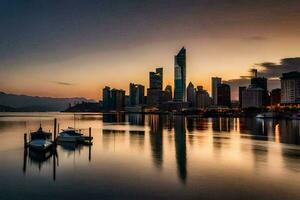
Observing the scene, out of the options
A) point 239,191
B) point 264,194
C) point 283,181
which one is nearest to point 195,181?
point 239,191

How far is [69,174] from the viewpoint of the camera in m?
33.1

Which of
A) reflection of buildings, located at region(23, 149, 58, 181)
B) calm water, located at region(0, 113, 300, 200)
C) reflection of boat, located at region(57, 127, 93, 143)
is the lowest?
calm water, located at region(0, 113, 300, 200)

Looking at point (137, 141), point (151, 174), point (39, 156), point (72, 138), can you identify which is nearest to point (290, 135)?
point (137, 141)

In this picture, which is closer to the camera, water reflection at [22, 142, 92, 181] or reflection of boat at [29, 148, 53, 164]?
water reflection at [22, 142, 92, 181]

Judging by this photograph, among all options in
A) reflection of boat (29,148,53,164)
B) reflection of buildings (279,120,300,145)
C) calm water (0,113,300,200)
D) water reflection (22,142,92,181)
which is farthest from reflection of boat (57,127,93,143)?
reflection of buildings (279,120,300,145)

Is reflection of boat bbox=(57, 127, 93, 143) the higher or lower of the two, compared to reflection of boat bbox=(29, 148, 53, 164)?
higher

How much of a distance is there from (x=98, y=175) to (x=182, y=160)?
45.6ft

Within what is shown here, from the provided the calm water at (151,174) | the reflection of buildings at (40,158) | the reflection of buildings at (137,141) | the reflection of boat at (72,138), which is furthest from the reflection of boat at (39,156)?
the reflection of buildings at (137,141)

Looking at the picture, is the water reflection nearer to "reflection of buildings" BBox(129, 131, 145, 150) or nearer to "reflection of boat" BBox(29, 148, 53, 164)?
"reflection of boat" BBox(29, 148, 53, 164)

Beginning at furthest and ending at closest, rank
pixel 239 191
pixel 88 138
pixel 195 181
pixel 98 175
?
pixel 88 138, pixel 98 175, pixel 195 181, pixel 239 191

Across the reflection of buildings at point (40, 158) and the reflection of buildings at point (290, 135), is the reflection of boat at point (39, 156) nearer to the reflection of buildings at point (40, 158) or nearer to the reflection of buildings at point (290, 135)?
the reflection of buildings at point (40, 158)

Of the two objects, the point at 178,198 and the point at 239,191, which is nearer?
the point at 178,198

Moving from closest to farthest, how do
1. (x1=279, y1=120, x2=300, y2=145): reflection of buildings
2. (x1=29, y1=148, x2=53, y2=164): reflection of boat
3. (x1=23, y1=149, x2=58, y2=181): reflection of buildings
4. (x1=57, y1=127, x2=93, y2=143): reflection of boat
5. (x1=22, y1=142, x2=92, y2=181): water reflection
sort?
(x1=22, y1=142, x2=92, y2=181): water reflection → (x1=23, y1=149, x2=58, y2=181): reflection of buildings → (x1=29, y1=148, x2=53, y2=164): reflection of boat → (x1=57, y1=127, x2=93, y2=143): reflection of boat → (x1=279, y1=120, x2=300, y2=145): reflection of buildings

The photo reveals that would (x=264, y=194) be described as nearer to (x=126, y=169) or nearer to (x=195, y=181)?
(x=195, y=181)
